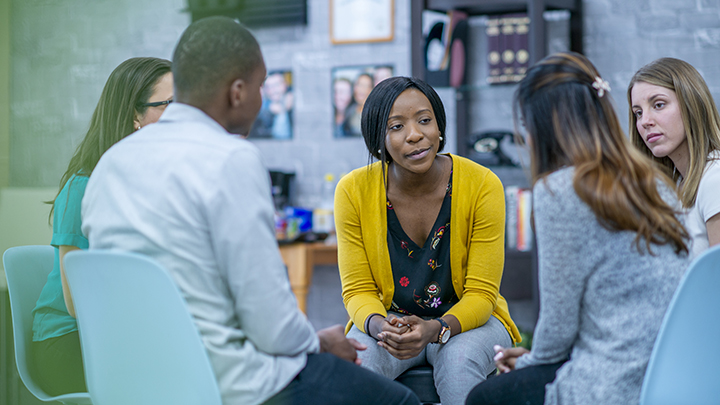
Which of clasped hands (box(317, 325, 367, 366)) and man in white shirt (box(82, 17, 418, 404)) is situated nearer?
man in white shirt (box(82, 17, 418, 404))

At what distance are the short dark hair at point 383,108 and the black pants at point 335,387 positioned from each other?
0.72m

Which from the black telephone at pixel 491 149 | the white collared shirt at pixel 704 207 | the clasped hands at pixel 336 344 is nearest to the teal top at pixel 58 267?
the clasped hands at pixel 336 344

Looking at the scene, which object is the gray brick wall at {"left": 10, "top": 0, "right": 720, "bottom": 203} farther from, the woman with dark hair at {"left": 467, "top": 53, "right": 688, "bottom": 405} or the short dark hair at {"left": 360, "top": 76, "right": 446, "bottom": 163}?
the woman with dark hair at {"left": 467, "top": 53, "right": 688, "bottom": 405}

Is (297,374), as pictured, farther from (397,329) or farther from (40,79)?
(40,79)

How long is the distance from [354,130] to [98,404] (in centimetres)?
269

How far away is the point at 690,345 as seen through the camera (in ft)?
3.10

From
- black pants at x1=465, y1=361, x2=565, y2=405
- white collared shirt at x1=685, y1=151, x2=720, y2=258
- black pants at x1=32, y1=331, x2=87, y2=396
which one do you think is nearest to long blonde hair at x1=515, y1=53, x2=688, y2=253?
black pants at x1=465, y1=361, x2=565, y2=405

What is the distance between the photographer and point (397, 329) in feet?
4.56

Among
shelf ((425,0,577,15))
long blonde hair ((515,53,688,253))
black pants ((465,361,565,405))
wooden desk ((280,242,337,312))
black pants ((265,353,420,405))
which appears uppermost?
shelf ((425,0,577,15))

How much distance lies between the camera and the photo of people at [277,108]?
3641mm

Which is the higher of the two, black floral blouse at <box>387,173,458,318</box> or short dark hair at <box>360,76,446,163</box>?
short dark hair at <box>360,76,446,163</box>

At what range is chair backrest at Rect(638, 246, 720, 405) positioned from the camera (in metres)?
0.90

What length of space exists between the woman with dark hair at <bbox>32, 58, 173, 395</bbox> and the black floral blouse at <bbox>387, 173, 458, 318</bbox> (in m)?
0.76

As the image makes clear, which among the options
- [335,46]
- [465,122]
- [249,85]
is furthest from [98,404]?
[335,46]
